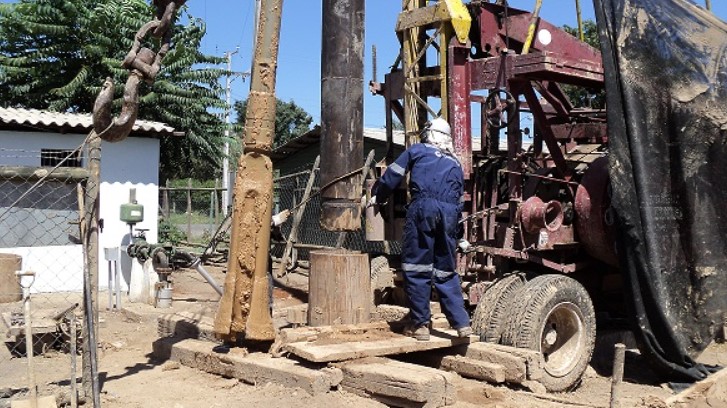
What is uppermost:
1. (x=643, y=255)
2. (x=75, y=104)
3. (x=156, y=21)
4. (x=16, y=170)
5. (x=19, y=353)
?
(x=75, y=104)

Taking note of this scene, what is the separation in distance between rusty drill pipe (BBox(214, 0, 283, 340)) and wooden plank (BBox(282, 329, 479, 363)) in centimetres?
45

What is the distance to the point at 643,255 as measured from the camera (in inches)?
278

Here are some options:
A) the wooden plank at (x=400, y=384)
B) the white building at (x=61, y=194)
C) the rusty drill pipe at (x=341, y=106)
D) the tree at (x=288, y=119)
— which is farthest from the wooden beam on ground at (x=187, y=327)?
the tree at (x=288, y=119)

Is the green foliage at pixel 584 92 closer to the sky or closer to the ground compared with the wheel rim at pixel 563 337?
closer to the sky

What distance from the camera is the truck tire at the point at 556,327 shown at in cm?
685

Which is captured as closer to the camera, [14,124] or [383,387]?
[383,387]

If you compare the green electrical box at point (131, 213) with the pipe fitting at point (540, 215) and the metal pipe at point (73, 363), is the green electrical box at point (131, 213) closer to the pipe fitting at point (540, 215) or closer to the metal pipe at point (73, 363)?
the pipe fitting at point (540, 215)

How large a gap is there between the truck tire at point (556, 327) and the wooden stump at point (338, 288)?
133cm

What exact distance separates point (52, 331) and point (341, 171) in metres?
3.47

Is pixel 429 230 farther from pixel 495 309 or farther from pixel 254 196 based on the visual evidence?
pixel 254 196

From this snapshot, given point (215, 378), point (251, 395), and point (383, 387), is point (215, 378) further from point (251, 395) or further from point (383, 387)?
point (383, 387)

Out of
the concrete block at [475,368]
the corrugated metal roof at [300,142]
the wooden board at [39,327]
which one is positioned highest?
the corrugated metal roof at [300,142]

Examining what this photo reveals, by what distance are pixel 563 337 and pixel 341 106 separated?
2.94 m

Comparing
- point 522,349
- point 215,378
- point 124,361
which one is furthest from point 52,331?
point 522,349
